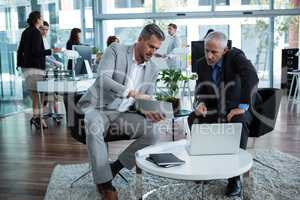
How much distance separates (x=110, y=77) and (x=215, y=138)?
1024 millimetres

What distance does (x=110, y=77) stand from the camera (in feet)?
9.19

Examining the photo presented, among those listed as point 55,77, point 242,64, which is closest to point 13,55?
point 55,77

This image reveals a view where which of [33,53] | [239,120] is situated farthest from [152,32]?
[33,53]

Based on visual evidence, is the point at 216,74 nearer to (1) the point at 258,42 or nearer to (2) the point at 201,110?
(2) the point at 201,110

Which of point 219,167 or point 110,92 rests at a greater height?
point 110,92

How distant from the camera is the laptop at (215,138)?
220cm

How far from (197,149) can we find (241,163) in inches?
12.0

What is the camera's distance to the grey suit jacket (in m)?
2.78

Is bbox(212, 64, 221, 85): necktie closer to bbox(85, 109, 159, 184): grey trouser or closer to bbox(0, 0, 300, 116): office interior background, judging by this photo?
bbox(85, 109, 159, 184): grey trouser

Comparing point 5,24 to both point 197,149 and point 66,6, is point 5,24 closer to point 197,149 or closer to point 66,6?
point 66,6

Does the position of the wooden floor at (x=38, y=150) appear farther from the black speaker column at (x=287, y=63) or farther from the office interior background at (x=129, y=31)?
the black speaker column at (x=287, y=63)

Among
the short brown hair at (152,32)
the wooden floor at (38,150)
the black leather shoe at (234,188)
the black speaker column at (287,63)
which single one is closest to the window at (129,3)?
the black speaker column at (287,63)

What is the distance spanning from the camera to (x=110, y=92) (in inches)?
112

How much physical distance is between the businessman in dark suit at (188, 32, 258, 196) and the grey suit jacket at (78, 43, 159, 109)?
0.68 meters
